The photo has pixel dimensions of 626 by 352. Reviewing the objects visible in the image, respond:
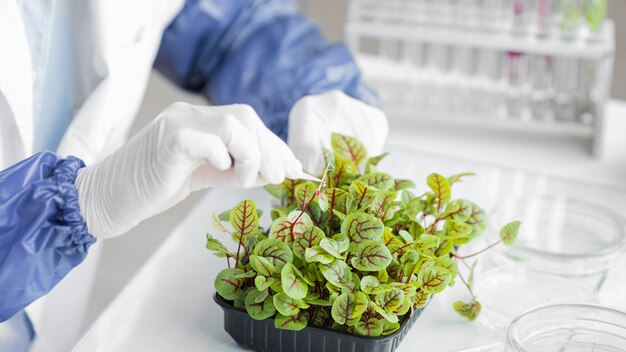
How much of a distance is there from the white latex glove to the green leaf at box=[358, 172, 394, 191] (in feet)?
0.29

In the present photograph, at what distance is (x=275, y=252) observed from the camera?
780 mm

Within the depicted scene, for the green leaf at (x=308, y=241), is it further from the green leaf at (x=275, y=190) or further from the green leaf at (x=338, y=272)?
the green leaf at (x=275, y=190)

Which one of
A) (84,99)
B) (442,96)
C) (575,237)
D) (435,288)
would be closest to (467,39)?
(442,96)

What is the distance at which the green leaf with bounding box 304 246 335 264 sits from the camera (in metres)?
0.75

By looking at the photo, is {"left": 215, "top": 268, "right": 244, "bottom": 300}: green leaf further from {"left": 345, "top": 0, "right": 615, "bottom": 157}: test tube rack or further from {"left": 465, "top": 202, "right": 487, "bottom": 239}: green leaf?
{"left": 345, "top": 0, "right": 615, "bottom": 157}: test tube rack

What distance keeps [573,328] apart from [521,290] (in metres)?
0.13

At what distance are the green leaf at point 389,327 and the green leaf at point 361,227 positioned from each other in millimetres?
82

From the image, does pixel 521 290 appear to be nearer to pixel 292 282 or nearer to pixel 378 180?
pixel 378 180

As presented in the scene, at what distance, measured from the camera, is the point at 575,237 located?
1119mm

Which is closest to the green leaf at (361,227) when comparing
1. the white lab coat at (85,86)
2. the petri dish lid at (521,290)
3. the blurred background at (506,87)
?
the petri dish lid at (521,290)

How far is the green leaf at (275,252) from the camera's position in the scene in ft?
2.54

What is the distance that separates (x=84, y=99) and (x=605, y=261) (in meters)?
0.78

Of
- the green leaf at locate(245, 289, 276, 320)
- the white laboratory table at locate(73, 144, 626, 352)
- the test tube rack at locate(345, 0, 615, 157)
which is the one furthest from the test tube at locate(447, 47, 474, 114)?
the green leaf at locate(245, 289, 276, 320)

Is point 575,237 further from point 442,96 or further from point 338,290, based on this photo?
point 442,96
